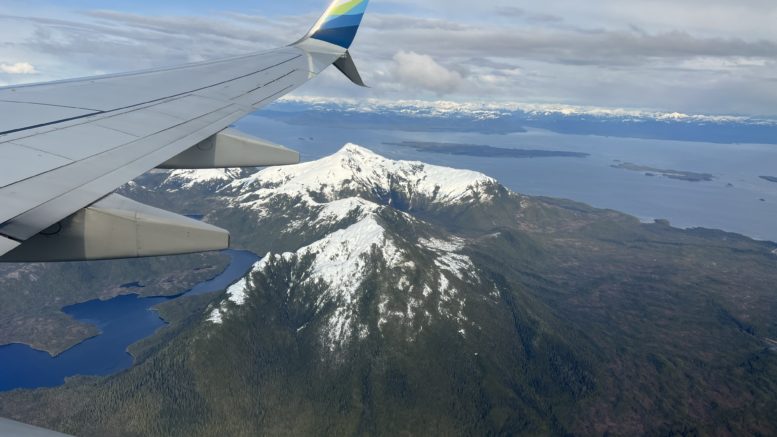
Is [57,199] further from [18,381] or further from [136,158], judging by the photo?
[18,381]

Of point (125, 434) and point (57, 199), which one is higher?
point (57, 199)

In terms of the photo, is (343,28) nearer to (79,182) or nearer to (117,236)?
(79,182)

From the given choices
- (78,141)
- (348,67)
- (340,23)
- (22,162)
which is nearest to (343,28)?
(340,23)

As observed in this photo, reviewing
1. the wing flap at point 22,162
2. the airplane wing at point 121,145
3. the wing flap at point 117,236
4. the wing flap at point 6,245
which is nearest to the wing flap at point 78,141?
the airplane wing at point 121,145

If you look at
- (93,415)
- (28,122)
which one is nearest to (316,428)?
(93,415)

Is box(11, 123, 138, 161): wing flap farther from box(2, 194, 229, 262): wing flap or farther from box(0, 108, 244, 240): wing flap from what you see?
box(2, 194, 229, 262): wing flap

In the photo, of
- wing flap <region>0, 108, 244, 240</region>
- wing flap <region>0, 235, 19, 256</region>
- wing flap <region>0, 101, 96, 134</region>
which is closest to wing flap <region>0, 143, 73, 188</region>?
wing flap <region>0, 108, 244, 240</region>
